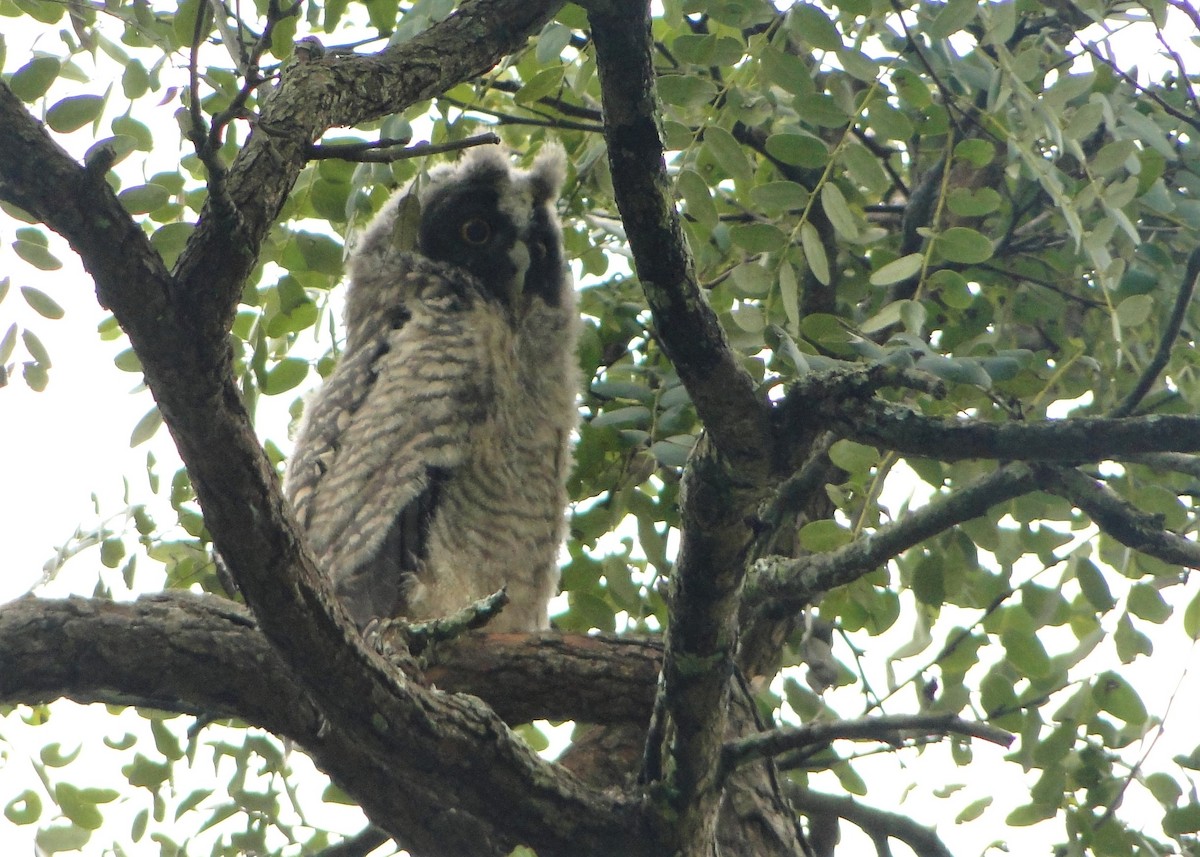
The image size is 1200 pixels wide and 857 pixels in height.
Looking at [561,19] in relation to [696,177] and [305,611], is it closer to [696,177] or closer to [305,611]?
[696,177]

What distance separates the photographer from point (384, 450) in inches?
103

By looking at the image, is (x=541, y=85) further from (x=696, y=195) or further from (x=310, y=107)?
(x=310, y=107)

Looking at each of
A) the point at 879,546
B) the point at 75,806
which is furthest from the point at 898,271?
the point at 75,806

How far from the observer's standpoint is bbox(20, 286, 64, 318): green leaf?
1790mm

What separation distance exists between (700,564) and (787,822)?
0.82 meters

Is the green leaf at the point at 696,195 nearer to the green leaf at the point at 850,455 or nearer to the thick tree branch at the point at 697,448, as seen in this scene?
the green leaf at the point at 850,455

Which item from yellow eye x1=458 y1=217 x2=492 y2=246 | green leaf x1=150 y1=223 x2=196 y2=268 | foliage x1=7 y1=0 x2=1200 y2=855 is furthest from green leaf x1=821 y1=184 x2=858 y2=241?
yellow eye x1=458 y1=217 x2=492 y2=246

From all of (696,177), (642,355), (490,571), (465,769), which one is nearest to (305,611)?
(465,769)

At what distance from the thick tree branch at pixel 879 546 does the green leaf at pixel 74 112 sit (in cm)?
125

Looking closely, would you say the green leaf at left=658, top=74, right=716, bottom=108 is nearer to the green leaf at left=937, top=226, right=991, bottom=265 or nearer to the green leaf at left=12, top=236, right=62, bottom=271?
the green leaf at left=937, top=226, right=991, bottom=265

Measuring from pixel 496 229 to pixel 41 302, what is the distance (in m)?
1.50

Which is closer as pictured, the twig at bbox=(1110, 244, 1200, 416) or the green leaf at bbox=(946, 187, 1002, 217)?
the twig at bbox=(1110, 244, 1200, 416)

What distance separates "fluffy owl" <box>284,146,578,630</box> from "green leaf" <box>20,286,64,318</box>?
74 centimetres

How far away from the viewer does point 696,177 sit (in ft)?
6.26
